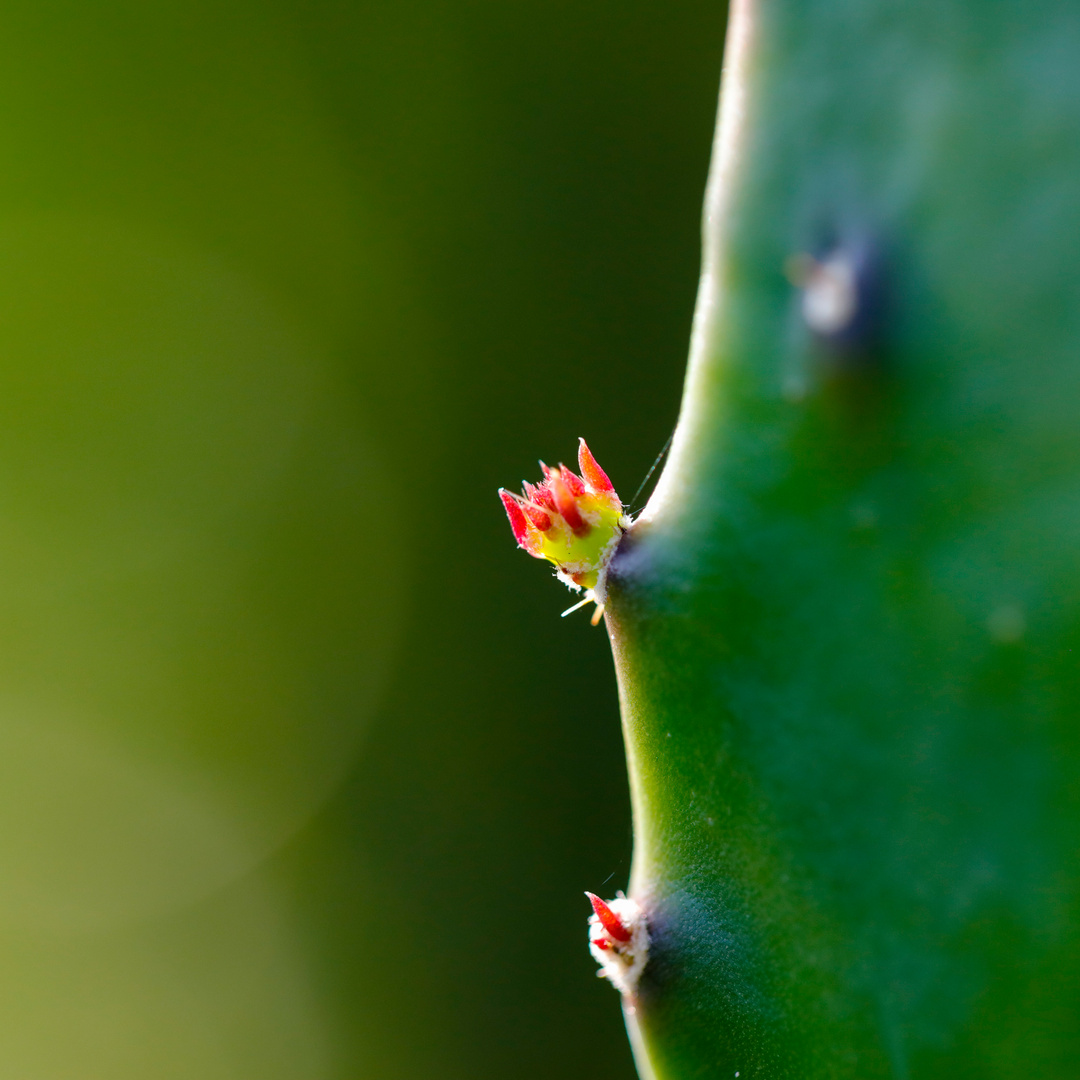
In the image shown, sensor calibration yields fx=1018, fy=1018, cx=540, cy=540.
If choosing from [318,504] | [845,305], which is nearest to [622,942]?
[845,305]

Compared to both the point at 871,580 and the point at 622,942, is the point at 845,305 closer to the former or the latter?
the point at 871,580

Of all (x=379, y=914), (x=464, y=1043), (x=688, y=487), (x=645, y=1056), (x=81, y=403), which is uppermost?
(x=81, y=403)

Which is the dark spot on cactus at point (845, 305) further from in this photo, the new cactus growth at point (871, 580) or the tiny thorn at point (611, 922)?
the tiny thorn at point (611, 922)

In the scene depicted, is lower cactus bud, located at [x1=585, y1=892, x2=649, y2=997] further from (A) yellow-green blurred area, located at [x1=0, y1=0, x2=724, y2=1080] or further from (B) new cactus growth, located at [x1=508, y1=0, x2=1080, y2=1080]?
(A) yellow-green blurred area, located at [x1=0, y1=0, x2=724, y2=1080]

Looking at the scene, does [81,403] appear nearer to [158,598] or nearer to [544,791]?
[158,598]

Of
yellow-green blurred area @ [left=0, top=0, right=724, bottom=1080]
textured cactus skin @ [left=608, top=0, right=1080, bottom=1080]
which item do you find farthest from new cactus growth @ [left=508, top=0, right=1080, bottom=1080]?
yellow-green blurred area @ [left=0, top=0, right=724, bottom=1080]

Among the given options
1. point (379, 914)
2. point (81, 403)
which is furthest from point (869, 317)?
point (81, 403)
